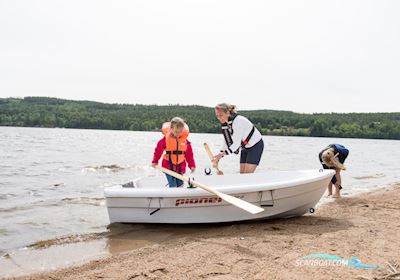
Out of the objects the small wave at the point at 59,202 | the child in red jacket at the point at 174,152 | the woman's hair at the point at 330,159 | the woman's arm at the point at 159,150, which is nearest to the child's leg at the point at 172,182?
the child in red jacket at the point at 174,152

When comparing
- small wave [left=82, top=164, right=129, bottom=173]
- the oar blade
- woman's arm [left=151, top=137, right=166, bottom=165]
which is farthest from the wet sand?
small wave [left=82, top=164, right=129, bottom=173]

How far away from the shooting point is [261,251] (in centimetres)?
436

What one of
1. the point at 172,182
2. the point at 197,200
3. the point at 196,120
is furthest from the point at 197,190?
the point at 196,120

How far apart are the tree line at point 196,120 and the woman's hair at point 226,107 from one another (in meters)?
59.6

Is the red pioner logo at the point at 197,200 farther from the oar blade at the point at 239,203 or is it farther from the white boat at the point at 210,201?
the oar blade at the point at 239,203

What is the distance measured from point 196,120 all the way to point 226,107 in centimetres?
6296

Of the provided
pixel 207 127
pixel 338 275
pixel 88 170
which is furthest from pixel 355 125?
pixel 338 275

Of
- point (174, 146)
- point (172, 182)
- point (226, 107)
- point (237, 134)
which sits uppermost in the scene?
point (226, 107)

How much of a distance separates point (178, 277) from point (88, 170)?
13.0 metres

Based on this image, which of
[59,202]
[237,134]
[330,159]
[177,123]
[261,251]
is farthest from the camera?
[59,202]

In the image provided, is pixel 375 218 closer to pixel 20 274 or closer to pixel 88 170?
pixel 20 274

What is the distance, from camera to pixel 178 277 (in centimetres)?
375

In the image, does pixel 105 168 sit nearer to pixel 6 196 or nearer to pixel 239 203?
pixel 6 196

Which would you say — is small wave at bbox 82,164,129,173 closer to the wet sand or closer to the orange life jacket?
the orange life jacket
